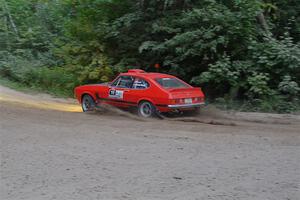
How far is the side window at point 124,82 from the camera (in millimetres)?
14016

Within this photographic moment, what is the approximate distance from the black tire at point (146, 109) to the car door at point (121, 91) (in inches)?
16.1

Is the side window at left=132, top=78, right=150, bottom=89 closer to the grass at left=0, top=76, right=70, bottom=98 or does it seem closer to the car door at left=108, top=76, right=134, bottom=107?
the car door at left=108, top=76, right=134, bottom=107

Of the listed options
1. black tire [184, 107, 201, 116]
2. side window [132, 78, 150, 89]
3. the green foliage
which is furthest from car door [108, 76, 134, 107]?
the green foliage

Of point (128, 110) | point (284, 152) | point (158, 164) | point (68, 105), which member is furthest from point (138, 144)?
point (68, 105)

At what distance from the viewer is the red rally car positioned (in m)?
13.0

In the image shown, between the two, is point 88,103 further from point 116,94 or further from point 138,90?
point 138,90

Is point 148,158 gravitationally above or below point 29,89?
below

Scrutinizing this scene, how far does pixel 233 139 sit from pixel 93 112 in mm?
5857

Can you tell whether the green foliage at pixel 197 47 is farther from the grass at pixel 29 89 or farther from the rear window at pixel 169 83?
the rear window at pixel 169 83

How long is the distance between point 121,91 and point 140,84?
688 mm

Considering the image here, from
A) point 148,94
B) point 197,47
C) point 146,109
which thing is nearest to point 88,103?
point 146,109

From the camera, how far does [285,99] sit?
1512 cm

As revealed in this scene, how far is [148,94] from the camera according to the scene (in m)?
13.3

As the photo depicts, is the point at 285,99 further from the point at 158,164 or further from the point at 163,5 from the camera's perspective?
the point at 158,164
